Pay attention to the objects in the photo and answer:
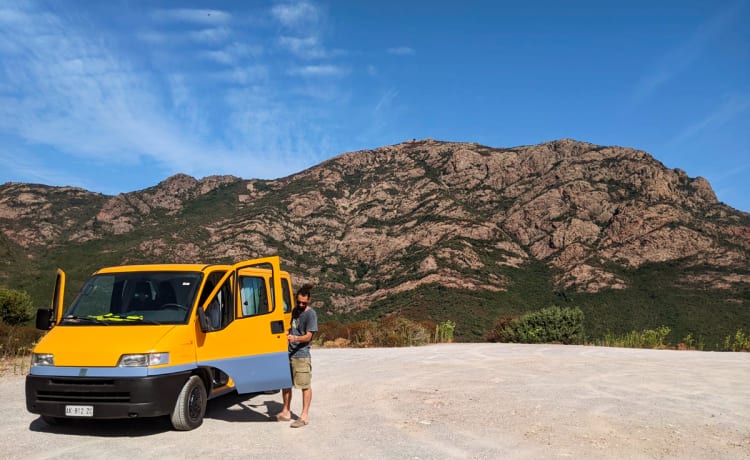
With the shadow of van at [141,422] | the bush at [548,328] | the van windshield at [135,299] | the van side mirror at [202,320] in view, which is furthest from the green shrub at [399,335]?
the van side mirror at [202,320]

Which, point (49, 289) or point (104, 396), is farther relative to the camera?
point (49, 289)

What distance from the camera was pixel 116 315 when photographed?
7.14 metres

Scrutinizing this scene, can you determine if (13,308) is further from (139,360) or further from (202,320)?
(139,360)

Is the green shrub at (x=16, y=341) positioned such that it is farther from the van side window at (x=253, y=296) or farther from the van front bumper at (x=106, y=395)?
the van side window at (x=253, y=296)

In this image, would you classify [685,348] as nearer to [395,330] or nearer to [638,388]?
[395,330]

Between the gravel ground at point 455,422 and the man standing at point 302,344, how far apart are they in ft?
1.36

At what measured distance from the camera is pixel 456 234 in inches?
3553

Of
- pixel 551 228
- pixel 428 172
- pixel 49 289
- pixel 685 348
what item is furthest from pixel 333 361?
pixel 428 172

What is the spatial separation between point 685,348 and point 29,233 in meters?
95.4

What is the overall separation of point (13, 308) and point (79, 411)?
21512 millimetres

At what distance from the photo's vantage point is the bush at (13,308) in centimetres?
2323

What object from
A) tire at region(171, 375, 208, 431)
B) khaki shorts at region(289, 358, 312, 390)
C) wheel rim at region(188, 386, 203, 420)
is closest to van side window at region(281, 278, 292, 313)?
khaki shorts at region(289, 358, 312, 390)

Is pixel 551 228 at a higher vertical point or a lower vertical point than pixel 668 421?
higher

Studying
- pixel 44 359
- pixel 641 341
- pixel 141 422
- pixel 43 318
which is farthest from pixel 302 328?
pixel 641 341
